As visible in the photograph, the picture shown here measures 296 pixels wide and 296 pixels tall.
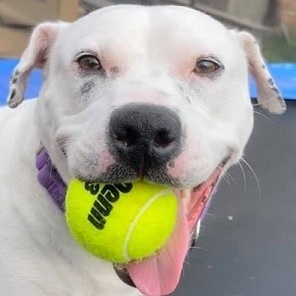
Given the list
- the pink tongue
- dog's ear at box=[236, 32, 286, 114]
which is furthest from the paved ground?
the pink tongue

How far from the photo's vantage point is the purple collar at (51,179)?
81.4 inches

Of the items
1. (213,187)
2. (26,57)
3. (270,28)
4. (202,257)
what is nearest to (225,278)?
(202,257)

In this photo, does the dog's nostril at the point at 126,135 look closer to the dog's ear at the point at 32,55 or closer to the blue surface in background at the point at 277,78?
the dog's ear at the point at 32,55

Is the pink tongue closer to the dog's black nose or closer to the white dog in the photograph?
the white dog

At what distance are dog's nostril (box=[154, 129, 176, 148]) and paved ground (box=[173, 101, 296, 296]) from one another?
123 cm

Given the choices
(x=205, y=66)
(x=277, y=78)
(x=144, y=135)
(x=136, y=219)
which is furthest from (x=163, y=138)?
(x=277, y=78)

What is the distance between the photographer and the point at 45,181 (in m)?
2.10

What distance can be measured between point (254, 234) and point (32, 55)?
135 centimetres

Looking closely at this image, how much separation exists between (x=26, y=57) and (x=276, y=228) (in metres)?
1.43

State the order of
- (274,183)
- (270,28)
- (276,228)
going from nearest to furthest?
(276,228) < (274,183) < (270,28)

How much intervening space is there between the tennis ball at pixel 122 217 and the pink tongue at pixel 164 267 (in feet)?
0.32

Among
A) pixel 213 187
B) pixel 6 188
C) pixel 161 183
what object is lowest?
pixel 6 188

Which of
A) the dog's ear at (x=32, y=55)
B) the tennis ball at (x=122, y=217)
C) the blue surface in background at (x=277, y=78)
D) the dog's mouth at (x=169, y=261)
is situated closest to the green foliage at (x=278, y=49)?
the blue surface in background at (x=277, y=78)

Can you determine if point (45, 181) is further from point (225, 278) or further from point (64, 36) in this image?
point (225, 278)
